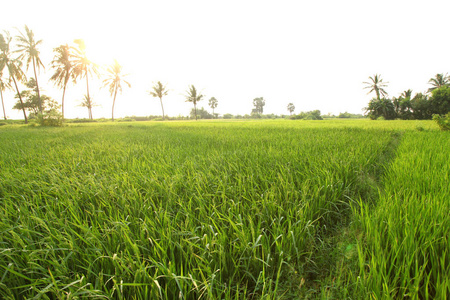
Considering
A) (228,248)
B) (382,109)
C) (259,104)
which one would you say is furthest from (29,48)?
(259,104)

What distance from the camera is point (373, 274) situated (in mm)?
715

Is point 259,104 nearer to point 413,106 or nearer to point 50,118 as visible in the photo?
point 413,106

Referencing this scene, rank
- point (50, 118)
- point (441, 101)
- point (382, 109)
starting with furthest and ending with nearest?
point (382, 109) → point (441, 101) → point (50, 118)

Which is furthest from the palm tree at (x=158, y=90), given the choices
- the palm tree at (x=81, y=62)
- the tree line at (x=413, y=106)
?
the tree line at (x=413, y=106)

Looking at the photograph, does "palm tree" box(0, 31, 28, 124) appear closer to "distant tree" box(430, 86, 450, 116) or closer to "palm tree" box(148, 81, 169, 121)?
"palm tree" box(148, 81, 169, 121)

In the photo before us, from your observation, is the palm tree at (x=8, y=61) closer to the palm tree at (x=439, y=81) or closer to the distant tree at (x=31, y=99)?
the distant tree at (x=31, y=99)

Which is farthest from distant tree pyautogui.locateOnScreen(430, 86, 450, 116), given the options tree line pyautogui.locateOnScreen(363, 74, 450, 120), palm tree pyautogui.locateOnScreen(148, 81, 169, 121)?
palm tree pyautogui.locateOnScreen(148, 81, 169, 121)

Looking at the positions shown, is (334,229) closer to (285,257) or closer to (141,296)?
(285,257)

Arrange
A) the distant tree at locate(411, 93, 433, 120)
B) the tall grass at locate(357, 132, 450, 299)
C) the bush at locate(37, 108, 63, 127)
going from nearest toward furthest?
the tall grass at locate(357, 132, 450, 299) → the bush at locate(37, 108, 63, 127) → the distant tree at locate(411, 93, 433, 120)

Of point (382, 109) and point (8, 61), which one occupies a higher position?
point (8, 61)

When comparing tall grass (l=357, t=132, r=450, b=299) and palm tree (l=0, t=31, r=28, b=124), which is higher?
palm tree (l=0, t=31, r=28, b=124)

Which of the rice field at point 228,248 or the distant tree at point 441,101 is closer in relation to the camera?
the rice field at point 228,248

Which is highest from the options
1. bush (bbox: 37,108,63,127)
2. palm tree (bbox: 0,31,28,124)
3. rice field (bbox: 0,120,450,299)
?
palm tree (bbox: 0,31,28,124)

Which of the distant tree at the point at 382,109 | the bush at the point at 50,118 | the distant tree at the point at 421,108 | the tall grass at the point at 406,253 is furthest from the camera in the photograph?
the distant tree at the point at 382,109
